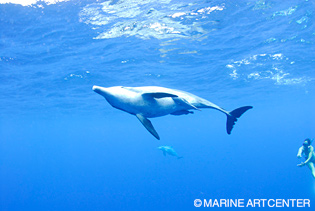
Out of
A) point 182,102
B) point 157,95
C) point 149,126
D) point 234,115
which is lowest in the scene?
point 149,126

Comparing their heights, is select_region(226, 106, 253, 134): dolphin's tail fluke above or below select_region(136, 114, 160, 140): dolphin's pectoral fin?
above

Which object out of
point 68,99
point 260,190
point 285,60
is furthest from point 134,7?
point 260,190

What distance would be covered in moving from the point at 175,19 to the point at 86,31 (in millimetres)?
5165

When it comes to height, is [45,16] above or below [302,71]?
below

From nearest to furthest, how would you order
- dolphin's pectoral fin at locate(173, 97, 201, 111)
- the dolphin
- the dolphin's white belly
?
the dolphin < the dolphin's white belly < dolphin's pectoral fin at locate(173, 97, 201, 111)

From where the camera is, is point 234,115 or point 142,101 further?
point 234,115

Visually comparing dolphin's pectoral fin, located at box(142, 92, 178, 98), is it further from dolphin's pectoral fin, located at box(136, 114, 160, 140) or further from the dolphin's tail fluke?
the dolphin's tail fluke

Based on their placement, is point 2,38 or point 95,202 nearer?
point 2,38

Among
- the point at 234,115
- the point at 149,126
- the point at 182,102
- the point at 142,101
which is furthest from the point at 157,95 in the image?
the point at 234,115

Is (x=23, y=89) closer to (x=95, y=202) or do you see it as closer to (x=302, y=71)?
(x=95, y=202)

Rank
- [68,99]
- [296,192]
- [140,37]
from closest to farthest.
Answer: [140,37] < [68,99] < [296,192]

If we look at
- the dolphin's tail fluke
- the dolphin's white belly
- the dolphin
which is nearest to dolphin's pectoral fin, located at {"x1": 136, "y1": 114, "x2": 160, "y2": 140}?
the dolphin

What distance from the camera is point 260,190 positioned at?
31.9 meters

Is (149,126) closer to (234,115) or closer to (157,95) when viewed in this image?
(157,95)
